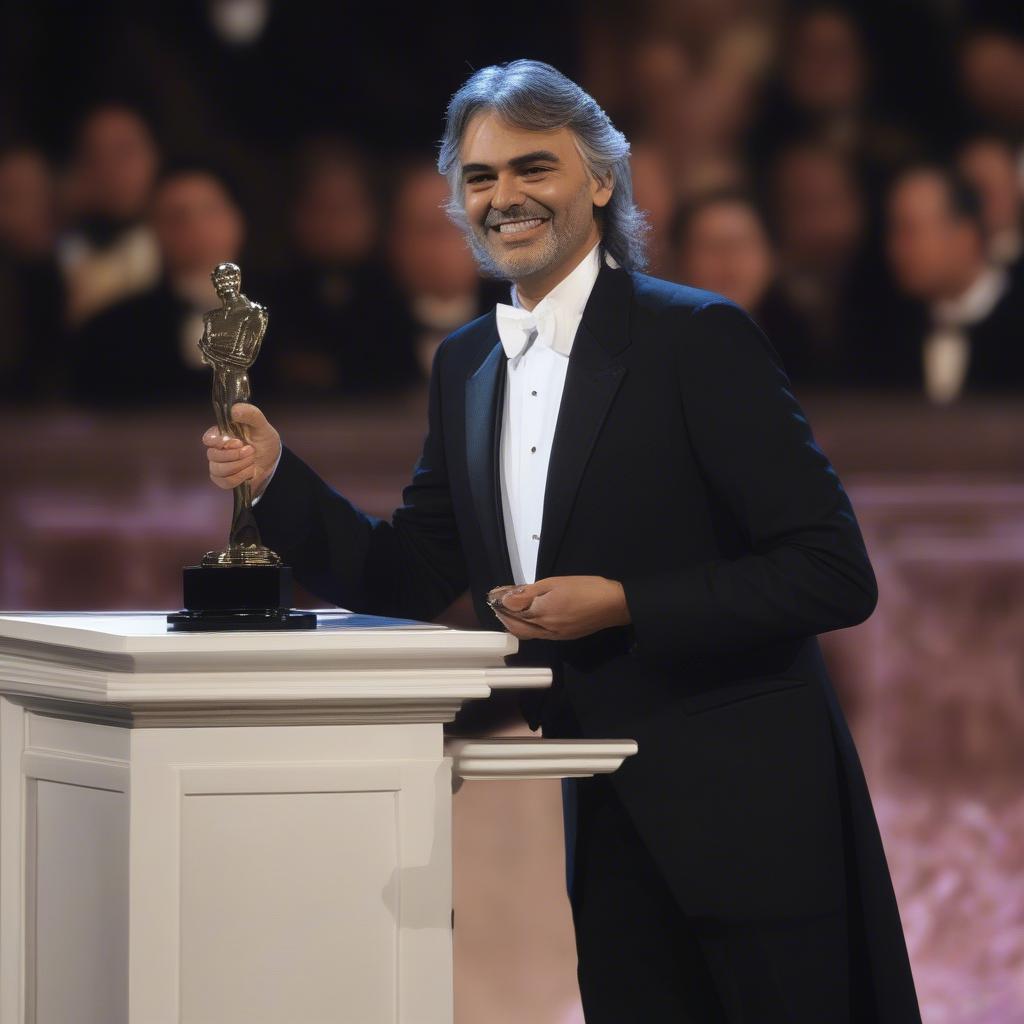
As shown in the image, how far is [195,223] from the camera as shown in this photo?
3.74m

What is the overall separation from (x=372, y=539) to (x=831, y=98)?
230cm

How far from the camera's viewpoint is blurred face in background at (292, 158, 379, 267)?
3.74 m

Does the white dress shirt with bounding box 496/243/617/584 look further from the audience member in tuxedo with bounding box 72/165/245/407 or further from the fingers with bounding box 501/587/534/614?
the audience member in tuxedo with bounding box 72/165/245/407

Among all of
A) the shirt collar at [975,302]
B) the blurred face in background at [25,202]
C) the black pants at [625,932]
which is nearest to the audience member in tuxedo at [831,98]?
the shirt collar at [975,302]

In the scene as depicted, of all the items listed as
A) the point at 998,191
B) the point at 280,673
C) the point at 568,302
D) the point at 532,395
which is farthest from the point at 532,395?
the point at 998,191

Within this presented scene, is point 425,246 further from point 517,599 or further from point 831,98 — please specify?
point 517,599

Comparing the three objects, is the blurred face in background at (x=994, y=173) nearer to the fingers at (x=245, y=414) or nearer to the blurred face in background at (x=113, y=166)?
the blurred face in background at (x=113, y=166)

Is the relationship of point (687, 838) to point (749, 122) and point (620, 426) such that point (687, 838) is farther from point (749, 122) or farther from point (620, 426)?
point (749, 122)

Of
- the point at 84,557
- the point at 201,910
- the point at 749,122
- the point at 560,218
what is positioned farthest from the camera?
the point at 749,122

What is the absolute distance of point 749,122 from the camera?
12.6 feet

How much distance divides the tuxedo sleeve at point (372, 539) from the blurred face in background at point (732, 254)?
181 centimetres

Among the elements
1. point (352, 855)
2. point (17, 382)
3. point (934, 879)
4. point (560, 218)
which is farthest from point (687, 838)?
point (17, 382)

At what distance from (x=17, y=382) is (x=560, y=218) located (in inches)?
84.5

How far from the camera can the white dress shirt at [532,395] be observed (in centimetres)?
183
